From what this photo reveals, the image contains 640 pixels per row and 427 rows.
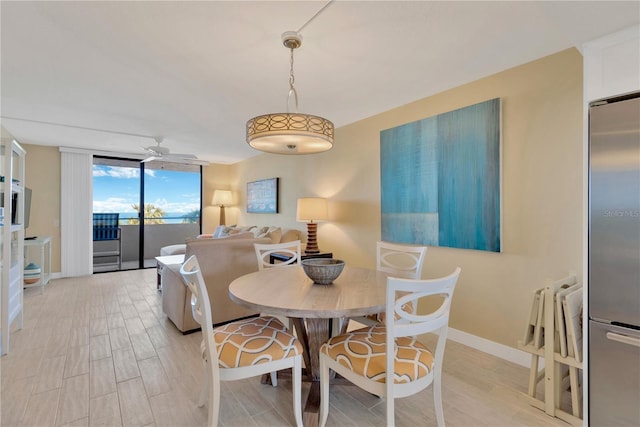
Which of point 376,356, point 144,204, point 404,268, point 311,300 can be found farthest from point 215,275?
point 144,204

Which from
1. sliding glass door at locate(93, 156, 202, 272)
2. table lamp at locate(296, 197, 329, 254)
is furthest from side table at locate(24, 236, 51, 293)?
table lamp at locate(296, 197, 329, 254)

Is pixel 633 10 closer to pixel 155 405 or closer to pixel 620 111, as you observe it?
pixel 620 111

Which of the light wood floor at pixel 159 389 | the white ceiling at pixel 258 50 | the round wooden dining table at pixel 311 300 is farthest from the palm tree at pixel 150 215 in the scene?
the round wooden dining table at pixel 311 300

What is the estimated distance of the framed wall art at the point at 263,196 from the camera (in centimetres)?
540

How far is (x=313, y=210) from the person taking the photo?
12.6 feet

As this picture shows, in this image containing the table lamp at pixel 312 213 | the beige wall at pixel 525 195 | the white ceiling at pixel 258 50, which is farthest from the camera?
the table lamp at pixel 312 213

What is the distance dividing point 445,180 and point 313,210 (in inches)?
67.7

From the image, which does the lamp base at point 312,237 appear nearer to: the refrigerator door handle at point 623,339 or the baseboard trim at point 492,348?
the baseboard trim at point 492,348

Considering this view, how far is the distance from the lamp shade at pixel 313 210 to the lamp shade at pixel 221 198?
11.4 feet

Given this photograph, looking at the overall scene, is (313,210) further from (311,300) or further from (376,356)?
(376,356)

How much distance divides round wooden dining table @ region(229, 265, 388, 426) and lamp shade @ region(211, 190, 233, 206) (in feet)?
16.1

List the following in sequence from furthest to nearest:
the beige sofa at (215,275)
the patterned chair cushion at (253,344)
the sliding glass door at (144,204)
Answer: the sliding glass door at (144,204)
the beige sofa at (215,275)
the patterned chair cushion at (253,344)

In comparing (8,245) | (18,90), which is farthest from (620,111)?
(18,90)

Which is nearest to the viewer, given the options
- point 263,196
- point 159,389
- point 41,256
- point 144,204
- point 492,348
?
point 159,389
